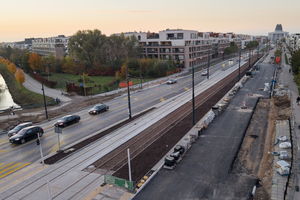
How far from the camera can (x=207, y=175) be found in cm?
1786

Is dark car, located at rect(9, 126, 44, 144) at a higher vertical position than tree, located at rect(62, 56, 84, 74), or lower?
lower

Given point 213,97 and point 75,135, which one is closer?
point 75,135

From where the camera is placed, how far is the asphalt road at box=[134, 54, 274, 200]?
15716 mm

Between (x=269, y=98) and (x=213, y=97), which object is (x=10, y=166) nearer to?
(x=213, y=97)

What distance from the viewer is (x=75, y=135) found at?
27484 millimetres

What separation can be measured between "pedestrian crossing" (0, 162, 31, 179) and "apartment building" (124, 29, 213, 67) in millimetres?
75062

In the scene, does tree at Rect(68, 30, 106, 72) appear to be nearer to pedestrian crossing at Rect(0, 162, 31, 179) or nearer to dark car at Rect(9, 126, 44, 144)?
dark car at Rect(9, 126, 44, 144)

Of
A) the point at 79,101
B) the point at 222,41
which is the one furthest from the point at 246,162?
the point at 222,41

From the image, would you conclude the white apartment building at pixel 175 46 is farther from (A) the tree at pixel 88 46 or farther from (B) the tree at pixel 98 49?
(A) the tree at pixel 88 46

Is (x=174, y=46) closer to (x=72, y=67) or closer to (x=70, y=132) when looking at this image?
(x=72, y=67)

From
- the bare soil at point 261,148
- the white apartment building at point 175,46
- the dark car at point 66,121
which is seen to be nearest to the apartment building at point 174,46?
the white apartment building at point 175,46

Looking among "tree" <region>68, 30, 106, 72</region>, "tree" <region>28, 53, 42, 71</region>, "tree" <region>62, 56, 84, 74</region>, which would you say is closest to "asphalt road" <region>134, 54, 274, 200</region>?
"tree" <region>62, 56, 84, 74</region>

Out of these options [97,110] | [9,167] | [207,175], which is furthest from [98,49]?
[207,175]

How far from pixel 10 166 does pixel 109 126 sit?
1230 cm
